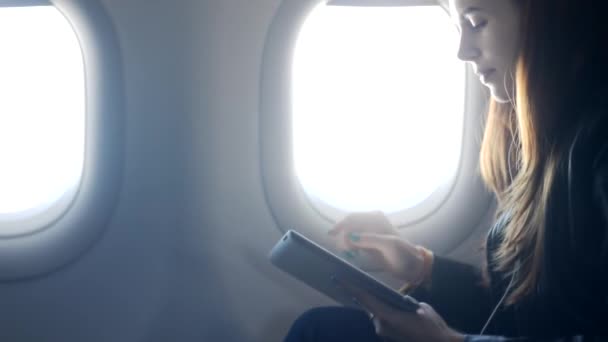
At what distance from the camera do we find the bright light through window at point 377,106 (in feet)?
3.98

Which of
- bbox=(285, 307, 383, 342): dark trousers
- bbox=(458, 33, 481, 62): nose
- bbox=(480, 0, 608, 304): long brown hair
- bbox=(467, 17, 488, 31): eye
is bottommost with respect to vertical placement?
bbox=(285, 307, 383, 342): dark trousers

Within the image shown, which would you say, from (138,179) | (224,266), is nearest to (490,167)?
(224,266)

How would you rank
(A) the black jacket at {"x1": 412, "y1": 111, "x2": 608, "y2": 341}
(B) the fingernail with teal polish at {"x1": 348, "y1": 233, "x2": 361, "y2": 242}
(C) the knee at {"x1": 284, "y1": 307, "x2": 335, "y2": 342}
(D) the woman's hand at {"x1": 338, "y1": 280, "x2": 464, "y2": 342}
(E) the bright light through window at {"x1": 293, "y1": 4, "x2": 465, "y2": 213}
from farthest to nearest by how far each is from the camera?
(E) the bright light through window at {"x1": 293, "y1": 4, "x2": 465, "y2": 213} < (B) the fingernail with teal polish at {"x1": 348, "y1": 233, "x2": 361, "y2": 242} < (C) the knee at {"x1": 284, "y1": 307, "x2": 335, "y2": 342} < (D) the woman's hand at {"x1": 338, "y1": 280, "x2": 464, "y2": 342} < (A) the black jacket at {"x1": 412, "y1": 111, "x2": 608, "y2": 341}

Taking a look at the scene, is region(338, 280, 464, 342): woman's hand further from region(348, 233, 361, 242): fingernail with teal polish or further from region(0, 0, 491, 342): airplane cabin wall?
region(0, 0, 491, 342): airplane cabin wall

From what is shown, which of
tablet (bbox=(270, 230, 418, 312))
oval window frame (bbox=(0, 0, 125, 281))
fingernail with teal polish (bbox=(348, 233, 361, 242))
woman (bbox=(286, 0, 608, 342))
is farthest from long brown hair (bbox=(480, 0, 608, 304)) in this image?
oval window frame (bbox=(0, 0, 125, 281))

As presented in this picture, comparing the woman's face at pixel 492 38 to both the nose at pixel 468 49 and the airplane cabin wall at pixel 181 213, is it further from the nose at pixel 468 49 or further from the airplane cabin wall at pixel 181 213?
the airplane cabin wall at pixel 181 213

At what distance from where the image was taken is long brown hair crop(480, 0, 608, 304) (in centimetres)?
72

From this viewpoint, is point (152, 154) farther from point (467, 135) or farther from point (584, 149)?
point (584, 149)

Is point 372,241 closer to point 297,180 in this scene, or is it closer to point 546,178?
point 297,180

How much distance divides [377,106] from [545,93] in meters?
0.55

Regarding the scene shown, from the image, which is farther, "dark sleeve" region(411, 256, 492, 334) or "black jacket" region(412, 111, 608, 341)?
"dark sleeve" region(411, 256, 492, 334)

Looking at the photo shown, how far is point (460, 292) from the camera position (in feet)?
3.32

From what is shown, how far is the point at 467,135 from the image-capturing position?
122 centimetres

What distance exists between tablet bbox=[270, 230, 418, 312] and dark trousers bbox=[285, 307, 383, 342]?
0.03m
